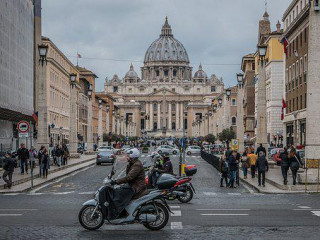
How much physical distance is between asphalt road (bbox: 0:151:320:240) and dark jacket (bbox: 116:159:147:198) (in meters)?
0.82

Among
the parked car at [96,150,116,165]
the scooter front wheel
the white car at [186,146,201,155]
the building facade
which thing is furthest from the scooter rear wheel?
the white car at [186,146,201,155]

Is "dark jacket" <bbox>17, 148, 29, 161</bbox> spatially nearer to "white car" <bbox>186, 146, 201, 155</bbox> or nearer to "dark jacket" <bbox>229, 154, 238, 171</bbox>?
"dark jacket" <bbox>229, 154, 238, 171</bbox>

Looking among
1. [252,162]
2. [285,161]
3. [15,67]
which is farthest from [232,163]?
[15,67]

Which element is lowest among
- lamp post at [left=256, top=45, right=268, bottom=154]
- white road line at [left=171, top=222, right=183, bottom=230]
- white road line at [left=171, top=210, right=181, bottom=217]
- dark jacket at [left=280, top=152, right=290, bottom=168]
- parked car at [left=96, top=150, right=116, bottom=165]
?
white road line at [left=171, top=210, right=181, bottom=217]

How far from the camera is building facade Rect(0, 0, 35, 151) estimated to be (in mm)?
51953

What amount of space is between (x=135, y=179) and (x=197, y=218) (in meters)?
2.82

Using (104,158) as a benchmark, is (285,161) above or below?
above

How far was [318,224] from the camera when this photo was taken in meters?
15.0

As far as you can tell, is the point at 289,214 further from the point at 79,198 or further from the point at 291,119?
the point at 291,119

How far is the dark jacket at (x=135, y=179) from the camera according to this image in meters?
14.2

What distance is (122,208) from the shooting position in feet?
46.1

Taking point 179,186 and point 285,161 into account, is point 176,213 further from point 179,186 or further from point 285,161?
point 285,161

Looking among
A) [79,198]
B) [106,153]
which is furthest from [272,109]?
[79,198]

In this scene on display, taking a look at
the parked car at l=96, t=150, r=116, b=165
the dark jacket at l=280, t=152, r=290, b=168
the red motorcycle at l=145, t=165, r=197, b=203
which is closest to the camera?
the red motorcycle at l=145, t=165, r=197, b=203
